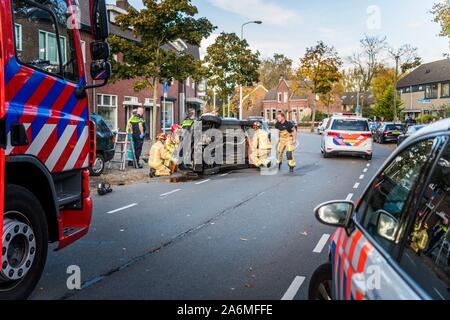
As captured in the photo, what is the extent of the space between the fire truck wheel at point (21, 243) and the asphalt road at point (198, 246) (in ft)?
1.55

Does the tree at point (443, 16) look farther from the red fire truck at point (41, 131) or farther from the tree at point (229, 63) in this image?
the red fire truck at point (41, 131)

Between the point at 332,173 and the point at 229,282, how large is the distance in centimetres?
1070

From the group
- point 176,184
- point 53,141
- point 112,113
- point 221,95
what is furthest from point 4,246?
point 221,95

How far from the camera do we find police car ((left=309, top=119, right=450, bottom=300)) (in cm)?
201

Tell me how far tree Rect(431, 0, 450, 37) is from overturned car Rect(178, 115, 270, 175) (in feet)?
43.5

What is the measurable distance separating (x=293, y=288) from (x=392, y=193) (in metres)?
2.23

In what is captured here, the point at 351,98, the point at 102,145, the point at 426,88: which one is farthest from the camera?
the point at 351,98

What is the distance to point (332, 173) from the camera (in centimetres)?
1491

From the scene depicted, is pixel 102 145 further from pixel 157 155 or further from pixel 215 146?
pixel 215 146

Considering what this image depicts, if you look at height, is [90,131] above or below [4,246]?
above

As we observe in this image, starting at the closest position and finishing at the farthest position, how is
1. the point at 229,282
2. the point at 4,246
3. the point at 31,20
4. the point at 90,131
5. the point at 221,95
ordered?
1. the point at 4,246
2. the point at 31,20
3. the point at 229,282
4. the point at 90,131
5. the point at 221,95

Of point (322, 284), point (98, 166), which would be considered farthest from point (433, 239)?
point (98, 166)

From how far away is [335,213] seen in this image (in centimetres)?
291

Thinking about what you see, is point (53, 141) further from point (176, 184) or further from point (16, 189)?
point (176, 184)
